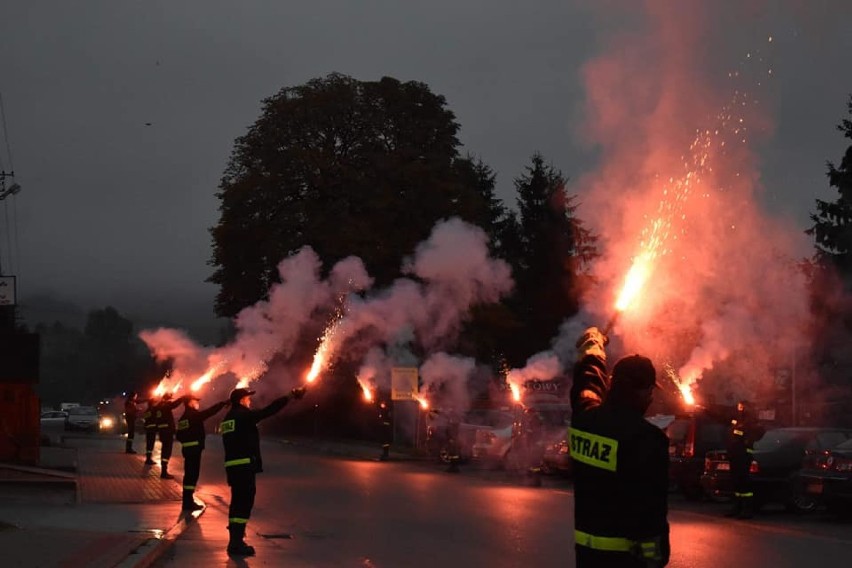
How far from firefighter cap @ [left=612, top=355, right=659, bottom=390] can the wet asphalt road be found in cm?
776

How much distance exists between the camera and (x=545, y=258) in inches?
2477

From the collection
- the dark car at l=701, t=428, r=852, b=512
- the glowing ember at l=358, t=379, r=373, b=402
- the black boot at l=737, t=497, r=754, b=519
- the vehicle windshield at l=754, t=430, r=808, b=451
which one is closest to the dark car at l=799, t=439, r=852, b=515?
the dark car at l=701, t=428, r=852, b=512

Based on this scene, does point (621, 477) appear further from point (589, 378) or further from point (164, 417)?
point (164, 417)

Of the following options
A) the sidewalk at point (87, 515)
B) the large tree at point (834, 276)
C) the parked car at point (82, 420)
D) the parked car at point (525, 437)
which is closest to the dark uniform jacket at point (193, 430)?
the sidewalk at point (87, 515)

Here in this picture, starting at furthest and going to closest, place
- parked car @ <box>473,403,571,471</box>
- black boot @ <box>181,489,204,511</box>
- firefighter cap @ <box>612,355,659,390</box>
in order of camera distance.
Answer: parked car @ <box>473,403,571,471</box> → black boot @ <box>181,489,204,511</box> → firefighter cap @ <box>612,355,659,390</box>

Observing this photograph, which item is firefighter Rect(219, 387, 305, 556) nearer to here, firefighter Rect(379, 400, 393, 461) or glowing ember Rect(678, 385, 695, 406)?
glowing ember Rect(678, 385, 695, 406)

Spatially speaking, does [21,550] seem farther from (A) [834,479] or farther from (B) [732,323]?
(B) [732,323]

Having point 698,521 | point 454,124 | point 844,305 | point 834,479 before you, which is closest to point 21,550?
point 698,521

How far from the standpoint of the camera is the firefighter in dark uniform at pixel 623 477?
5688 millimetres

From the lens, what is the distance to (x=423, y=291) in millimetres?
45312

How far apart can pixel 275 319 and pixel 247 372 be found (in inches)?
484

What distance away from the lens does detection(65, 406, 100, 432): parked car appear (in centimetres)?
6550

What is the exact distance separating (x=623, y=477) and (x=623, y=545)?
323 mm

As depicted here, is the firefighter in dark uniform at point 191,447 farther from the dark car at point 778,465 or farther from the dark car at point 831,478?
the dark car at point 831,478
